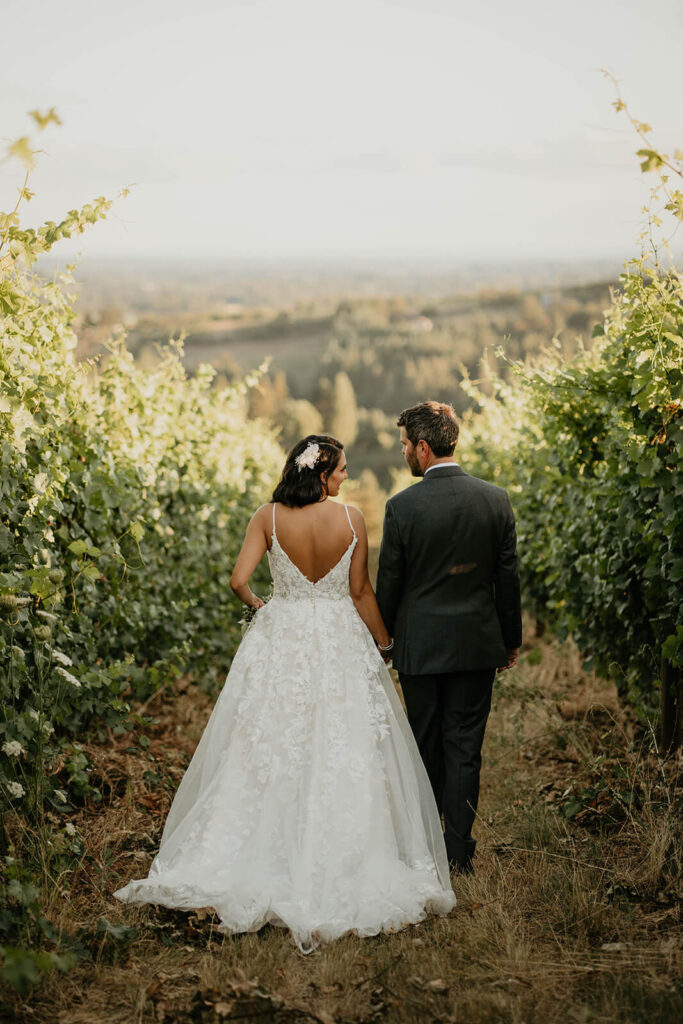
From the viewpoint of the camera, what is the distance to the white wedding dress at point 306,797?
11.7ft

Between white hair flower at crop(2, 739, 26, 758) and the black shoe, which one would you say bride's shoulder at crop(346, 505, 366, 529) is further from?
white hair flower at crop(2, 739, 26, 758)

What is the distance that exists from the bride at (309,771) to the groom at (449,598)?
0.51 feet

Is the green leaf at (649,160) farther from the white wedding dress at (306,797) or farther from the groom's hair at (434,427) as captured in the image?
the white wedding dress at (306,797)

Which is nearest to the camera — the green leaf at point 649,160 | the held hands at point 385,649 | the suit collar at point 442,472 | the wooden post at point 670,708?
the green leaf at point 649,160

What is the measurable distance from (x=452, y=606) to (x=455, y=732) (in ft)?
1.92

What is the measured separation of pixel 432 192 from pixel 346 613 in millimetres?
40438

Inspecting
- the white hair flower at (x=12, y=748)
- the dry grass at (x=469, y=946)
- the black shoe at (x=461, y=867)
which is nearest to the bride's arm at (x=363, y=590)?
the black shoe at (x=461, y=867)

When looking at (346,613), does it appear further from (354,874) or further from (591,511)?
(591,511)

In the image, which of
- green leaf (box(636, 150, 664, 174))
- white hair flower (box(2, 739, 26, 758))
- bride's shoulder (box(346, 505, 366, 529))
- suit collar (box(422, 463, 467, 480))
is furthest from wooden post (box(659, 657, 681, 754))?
white hair flower (box(2, 739, 26, 758))

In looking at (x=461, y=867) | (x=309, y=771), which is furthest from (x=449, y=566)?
(x=461, y=867)

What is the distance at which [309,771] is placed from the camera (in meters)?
3.91

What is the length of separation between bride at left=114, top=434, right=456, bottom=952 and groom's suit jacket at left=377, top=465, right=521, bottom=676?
0.19 m

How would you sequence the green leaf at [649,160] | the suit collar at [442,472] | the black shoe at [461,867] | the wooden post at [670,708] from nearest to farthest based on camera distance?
the green leaf at [649,160] → the black shoe at [461,867] → the suit collar at [442,472] → the wooden post at [670,708]

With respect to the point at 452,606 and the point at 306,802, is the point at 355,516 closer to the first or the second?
the point at 452,606
